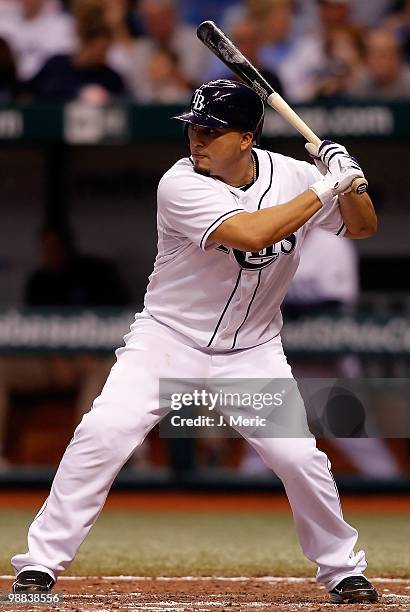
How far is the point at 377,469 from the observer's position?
724 cm

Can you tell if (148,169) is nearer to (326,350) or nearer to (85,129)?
(85,129)

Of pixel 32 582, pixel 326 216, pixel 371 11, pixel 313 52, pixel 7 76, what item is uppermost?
pixel 371 11

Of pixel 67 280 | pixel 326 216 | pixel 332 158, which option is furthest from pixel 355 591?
pixel 67 280

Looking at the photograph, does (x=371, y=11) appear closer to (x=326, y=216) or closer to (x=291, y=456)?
(x=326, y=216)

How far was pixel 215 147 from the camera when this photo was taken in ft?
13.1

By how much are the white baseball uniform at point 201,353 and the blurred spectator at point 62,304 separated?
354cm

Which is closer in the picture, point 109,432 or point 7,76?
point 109,432

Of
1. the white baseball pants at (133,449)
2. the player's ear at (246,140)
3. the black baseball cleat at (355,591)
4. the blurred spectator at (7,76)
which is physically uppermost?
the blurred spectator at (7,76)

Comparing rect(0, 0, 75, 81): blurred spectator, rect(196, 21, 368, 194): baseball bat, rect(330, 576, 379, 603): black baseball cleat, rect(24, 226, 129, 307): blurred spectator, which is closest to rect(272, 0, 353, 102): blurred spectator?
rect(0, 0, 75, 81): blurred spectator

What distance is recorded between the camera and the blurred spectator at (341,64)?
7.55 meters

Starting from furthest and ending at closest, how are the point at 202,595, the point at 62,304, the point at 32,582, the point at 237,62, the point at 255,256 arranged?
1. the point at 62,304
2. the point at 237,62
3. the point at 202,595
4. the point at 255,256
5. the point at 32,582

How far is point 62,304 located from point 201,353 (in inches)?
146

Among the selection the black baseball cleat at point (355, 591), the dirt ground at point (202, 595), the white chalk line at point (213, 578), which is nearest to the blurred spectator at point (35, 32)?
the white chalk line at point (213, 578)

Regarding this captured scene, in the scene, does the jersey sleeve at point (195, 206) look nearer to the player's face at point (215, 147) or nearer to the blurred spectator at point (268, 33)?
the player's face at point (215, 147)
